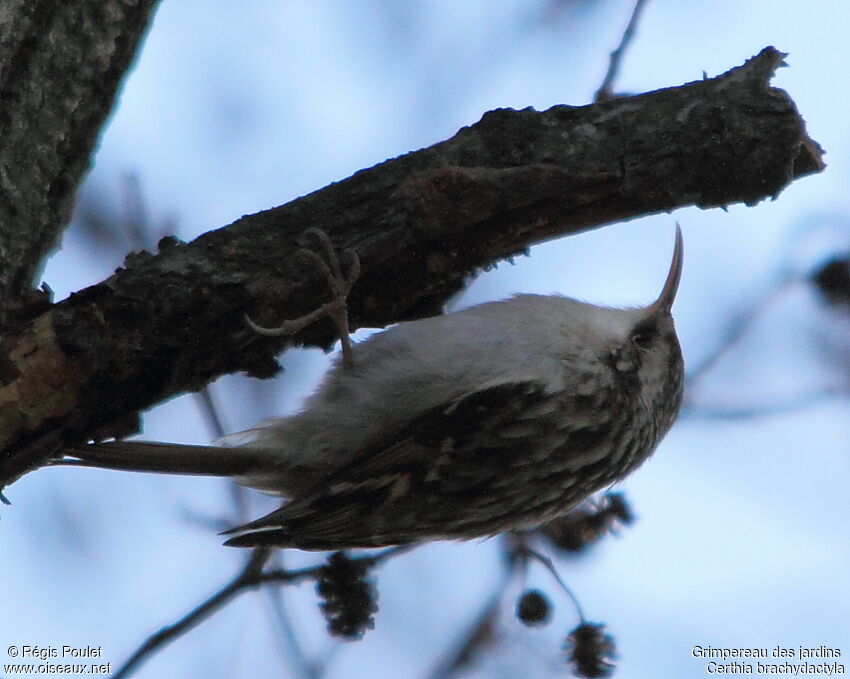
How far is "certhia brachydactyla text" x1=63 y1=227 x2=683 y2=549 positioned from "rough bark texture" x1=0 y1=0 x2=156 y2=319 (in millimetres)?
404

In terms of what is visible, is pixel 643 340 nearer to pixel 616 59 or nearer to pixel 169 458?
pixel 616 59

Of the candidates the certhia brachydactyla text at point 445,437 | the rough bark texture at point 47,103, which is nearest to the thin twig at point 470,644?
the certhia brachydactyla text at point 445,437

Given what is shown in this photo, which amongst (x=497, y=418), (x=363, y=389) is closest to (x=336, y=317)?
(x=363, y=389)

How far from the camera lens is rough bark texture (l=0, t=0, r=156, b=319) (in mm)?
1372


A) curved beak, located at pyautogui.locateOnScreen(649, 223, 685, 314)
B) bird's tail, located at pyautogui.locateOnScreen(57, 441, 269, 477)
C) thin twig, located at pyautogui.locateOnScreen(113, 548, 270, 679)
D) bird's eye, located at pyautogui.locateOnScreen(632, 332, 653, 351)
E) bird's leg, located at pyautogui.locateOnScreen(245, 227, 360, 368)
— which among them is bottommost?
thin twig, located at pyautogui.locateOnScreen(113, 548, 270, 679)

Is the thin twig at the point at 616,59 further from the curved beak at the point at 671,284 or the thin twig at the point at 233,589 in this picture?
the thin twig at the point at 233,589

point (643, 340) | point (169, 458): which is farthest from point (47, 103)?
point (643, 340)

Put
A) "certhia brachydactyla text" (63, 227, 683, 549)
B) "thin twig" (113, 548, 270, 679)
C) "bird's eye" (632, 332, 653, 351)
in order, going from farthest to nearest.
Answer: "bird's eye" (632, 332, 653, 351), "certhia brachydactyla text" (63, 227, 683, 549), "thin twig" (113, 548, 270, 679)

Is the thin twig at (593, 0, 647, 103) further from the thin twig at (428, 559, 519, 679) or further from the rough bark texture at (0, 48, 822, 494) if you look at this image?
the thin twig at (428, 559, 519, 679)

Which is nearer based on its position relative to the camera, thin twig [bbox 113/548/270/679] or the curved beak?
thin twig [bbox 113/548/270/679]

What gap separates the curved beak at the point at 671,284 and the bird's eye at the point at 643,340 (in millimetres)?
71

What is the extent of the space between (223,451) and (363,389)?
0.95ft

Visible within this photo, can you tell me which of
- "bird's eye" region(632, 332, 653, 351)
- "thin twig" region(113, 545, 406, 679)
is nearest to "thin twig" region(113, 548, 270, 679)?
"thin twig" region(113, 545, 406, 679)

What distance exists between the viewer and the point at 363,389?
177 centimetres
